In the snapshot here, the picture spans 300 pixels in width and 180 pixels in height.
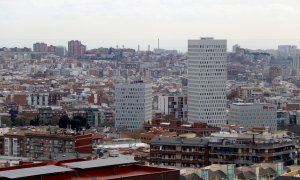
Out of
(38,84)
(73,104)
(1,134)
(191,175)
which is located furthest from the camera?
(38,84)

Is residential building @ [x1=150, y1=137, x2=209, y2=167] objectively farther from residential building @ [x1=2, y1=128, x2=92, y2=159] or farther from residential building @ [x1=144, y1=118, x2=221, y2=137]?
residential building @ [x1=144, y1=118, x2=221, y2=137]

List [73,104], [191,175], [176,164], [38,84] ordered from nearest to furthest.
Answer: [191,175] < [176,164] < [73,104] < [38,84]

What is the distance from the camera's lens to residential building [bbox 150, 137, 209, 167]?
46.0 metres

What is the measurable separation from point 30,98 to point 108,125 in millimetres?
24708

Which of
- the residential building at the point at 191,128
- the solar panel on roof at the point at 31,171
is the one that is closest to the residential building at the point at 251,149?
the residential building at the point at 191,128

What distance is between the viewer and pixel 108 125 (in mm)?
100562

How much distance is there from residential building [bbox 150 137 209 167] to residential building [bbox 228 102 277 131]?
1796 inches

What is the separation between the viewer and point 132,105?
97688 millimetres

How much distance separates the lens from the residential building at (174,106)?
344 feet

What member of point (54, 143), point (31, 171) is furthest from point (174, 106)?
point (31, 171)

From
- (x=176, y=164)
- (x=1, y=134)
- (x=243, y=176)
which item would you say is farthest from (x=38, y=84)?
(x=243, y=176)

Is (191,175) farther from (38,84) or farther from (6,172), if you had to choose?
(38,84)

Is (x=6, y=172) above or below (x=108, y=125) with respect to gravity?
above

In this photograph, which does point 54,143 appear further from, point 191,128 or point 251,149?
point 251,149
